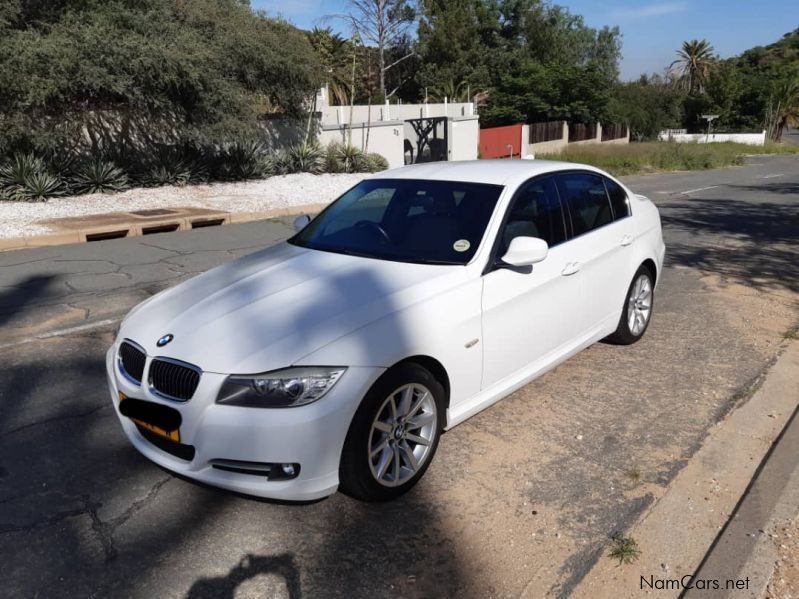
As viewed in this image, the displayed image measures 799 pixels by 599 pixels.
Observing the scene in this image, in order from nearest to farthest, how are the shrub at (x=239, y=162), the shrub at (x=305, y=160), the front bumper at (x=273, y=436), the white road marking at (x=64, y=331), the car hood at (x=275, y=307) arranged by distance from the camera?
the front bumper at (x=273, y=436)
the car hood at (x=275, y=307)
the white road marking at (x=64, y=331)
the shrub at (x=239, y=162)
the shrub at (x=305, y=160)

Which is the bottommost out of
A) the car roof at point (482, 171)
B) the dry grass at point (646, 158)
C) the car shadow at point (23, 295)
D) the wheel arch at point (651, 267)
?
the car shadow at point (23, 295)

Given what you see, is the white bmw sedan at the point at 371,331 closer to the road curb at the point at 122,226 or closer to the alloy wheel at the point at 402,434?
the alloy wheel at the point at 402,434

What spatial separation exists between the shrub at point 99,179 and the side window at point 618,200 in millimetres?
12352

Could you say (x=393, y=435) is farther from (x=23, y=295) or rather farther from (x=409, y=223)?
(x=23, y=295)

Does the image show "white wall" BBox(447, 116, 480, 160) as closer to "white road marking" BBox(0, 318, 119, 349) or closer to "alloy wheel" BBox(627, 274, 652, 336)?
"alloy wheel" BBox(627, 274, 652, 336)

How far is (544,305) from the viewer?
4242mm

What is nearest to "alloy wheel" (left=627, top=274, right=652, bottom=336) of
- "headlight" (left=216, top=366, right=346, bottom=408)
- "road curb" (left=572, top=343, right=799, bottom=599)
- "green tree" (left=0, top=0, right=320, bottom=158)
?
"road curb" (left=572, top=343, right=799, bottom=599)

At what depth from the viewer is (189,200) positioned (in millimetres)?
Answer: 14875

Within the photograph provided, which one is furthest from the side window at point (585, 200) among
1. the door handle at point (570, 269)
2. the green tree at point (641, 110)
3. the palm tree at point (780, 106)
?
the palm tree at point (780, 106)

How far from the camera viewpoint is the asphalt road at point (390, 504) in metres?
2.89

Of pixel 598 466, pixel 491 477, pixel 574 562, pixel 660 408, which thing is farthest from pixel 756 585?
pixel 660 408

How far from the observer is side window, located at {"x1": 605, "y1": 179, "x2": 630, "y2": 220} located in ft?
17.6

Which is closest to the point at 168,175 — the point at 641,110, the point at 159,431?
the point at 159,431

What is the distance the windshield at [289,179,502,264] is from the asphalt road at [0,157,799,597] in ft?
3.82
